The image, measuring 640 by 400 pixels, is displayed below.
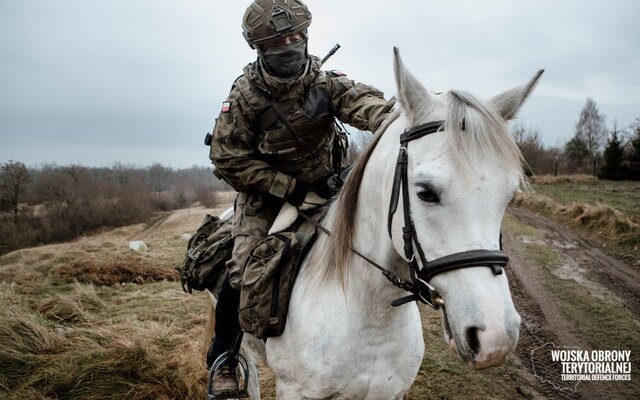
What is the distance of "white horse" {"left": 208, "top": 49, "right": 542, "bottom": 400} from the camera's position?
1524 millimetres

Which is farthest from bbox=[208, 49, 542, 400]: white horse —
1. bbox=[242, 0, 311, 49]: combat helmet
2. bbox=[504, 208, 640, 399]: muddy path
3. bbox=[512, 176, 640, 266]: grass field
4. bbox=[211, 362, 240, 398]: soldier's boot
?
bbox=[512, 176, 640, 266]: grass field

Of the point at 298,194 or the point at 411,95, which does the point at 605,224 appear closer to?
the point at 298,194

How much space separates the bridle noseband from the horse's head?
2cm

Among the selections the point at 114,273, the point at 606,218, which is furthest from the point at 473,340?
the point at 606,218

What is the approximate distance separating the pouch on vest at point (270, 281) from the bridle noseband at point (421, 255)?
85 cm

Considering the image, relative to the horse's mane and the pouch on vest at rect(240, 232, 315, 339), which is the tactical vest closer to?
the pouch on vest at rect(240, 232, 315, 339)

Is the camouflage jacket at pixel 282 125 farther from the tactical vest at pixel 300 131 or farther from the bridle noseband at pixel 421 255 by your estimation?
the bridle noseband at pixel 421 255

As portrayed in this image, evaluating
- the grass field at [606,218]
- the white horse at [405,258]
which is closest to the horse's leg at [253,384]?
the white horse at [405,258]

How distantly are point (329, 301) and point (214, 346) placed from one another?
1.48 metres

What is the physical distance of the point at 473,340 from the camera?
4.92 ft

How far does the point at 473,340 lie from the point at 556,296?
7338 mm

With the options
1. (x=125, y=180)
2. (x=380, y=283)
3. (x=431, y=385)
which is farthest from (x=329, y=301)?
(x=125, y=180)

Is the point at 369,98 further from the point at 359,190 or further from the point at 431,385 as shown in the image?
the point at 431,385

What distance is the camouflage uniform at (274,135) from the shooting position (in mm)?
2670
